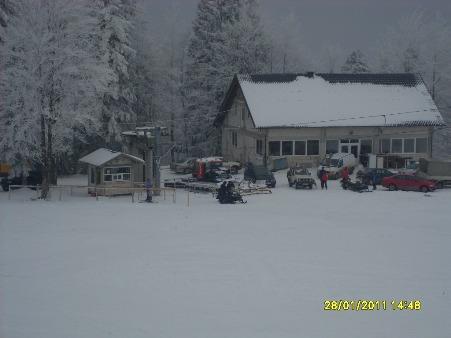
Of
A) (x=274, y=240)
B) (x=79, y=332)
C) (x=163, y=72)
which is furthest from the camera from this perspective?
(x=163, y=72)

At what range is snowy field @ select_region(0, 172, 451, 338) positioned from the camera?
1327cm

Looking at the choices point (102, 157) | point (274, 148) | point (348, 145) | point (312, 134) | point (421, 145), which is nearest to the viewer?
point (102, 157)

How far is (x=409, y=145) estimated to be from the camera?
1768 inches

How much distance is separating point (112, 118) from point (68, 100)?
37.5 feet

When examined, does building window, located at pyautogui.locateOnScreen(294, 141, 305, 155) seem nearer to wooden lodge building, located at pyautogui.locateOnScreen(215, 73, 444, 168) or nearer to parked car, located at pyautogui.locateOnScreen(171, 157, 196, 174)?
wooden lodge building, located at pyautogui.locateOnScreen(215, 73, 444, 168)

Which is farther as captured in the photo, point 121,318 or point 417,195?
point 417,195

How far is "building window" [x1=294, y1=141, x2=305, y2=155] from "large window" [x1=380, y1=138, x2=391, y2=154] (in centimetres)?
645

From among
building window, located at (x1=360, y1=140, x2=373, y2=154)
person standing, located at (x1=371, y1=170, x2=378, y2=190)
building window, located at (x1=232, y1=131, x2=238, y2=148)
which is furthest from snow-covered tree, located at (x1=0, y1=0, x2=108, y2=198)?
building window, located at (x1=360, y1=140, x2=373, y2=154)

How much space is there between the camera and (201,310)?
13969 millimetres

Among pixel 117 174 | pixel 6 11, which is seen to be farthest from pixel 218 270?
pixel 6 11

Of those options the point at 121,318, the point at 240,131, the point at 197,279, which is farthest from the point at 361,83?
the point at 121,318

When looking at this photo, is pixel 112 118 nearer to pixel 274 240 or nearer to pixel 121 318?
pixel 274 240

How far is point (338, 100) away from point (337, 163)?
331 inches
